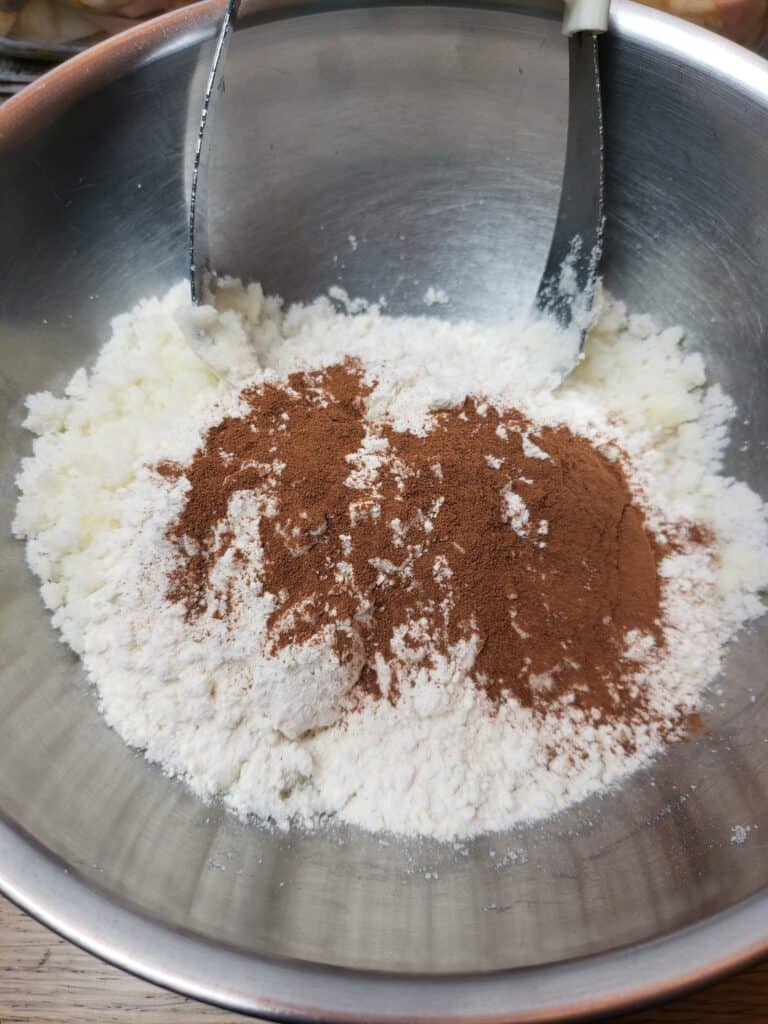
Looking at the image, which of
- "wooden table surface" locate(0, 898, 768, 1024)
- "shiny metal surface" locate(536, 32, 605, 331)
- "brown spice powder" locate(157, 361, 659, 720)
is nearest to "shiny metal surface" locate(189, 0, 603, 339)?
"shiny metal surface" locate(536, 32, 605, 331)

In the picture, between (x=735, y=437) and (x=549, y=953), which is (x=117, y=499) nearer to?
(x=549, y=953)

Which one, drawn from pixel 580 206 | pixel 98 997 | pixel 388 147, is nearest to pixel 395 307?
pixel 388 147

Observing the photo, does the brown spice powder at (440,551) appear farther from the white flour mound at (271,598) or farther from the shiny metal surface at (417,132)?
the shiny metal surface at (417,132)

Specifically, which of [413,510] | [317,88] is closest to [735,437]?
[413,510]

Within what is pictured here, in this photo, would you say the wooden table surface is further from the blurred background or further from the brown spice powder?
the blurred background

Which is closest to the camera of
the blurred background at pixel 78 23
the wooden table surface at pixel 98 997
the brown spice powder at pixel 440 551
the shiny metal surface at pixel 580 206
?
the wooden table surface at pixel 98 997

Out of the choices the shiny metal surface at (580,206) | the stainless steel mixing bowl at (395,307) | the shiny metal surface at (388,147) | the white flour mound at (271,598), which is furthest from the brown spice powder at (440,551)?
the shiny metal surface at (388,147)
